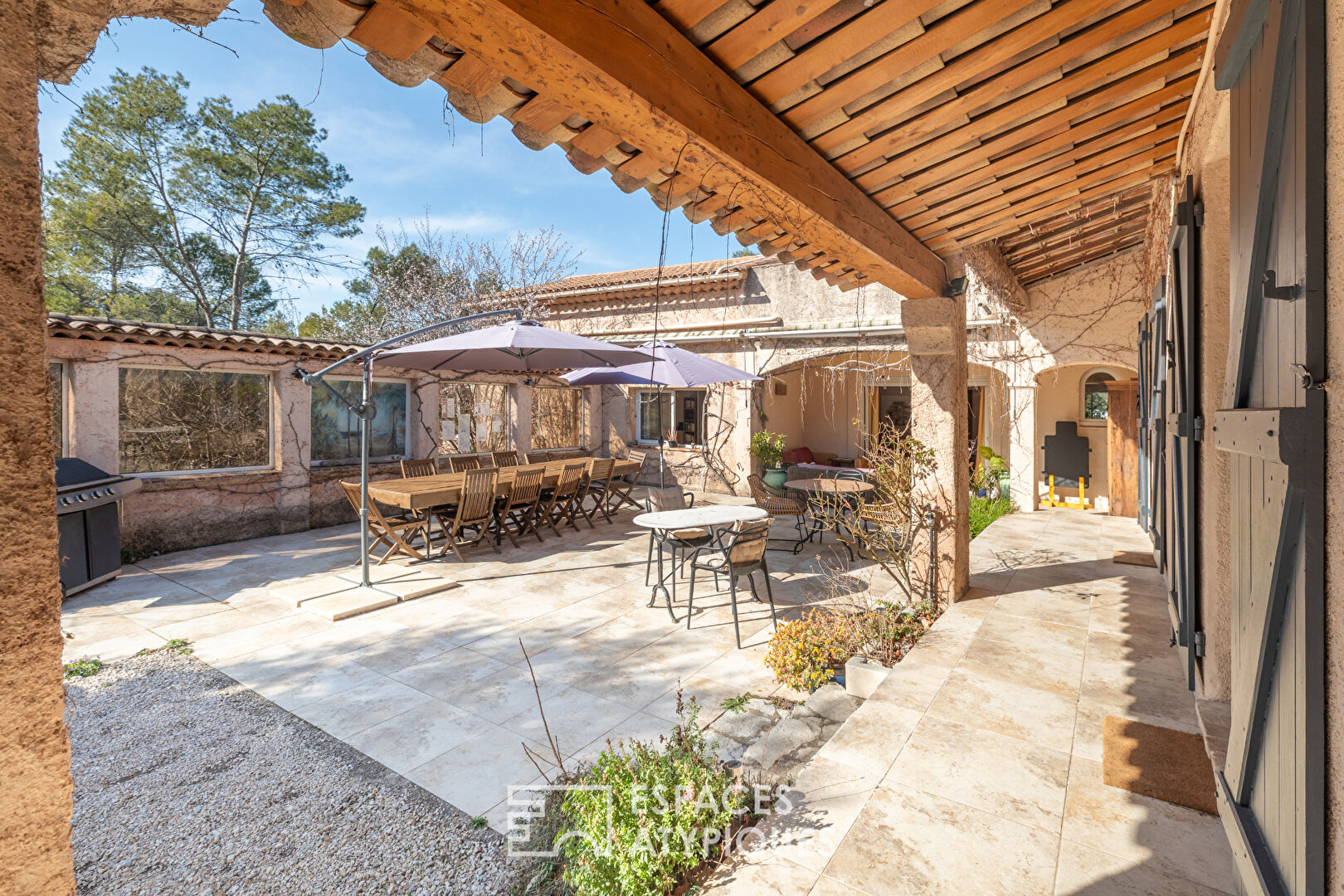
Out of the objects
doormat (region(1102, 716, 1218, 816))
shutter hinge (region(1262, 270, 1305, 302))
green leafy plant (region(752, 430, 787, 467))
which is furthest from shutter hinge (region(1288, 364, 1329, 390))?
green leafy plant (region(752, 430, 787, 467))

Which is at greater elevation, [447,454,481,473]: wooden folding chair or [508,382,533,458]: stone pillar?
[508,382,533,458]: stone pillar

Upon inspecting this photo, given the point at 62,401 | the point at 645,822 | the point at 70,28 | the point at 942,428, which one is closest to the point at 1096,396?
the point at 942,428

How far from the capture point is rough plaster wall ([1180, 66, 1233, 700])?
8.25 ft

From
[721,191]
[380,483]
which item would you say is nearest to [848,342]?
[380,483]

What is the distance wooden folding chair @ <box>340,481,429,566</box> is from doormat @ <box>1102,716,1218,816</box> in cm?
A: 600

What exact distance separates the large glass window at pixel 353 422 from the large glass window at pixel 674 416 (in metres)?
4.67

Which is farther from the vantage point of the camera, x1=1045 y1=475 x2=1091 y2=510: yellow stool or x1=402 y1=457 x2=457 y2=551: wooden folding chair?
x1=1045 y1=475 x2=1091 y2=510: yellow stool

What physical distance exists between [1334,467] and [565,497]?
7845 millimetres

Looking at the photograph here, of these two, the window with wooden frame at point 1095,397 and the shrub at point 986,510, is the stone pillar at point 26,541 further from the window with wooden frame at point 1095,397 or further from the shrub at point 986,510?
the window with wooden frame at point 1095,397

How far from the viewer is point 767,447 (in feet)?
37.3

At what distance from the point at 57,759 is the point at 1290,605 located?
2149 mm

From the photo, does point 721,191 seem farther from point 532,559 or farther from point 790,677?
point 532,559

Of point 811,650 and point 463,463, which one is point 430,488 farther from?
point 811,650

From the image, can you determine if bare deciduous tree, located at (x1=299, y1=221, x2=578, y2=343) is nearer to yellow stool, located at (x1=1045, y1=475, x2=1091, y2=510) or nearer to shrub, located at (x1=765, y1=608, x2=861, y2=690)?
yellow stool, located at (x1=1045, y1=475, x2=1091, y2=510)
